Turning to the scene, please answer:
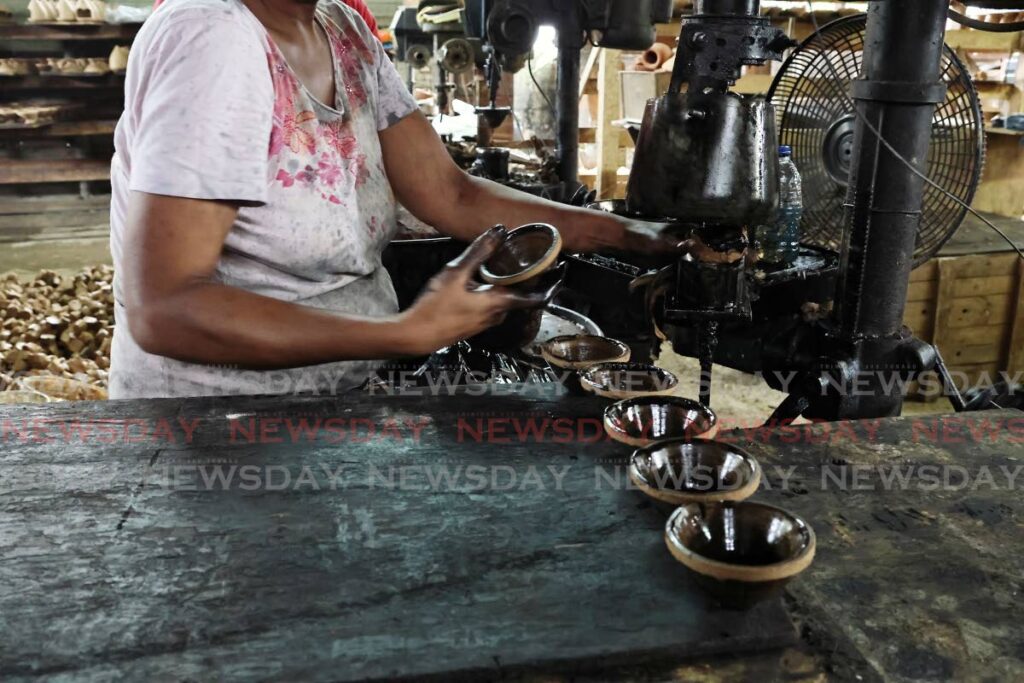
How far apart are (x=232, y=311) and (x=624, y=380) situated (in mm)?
697

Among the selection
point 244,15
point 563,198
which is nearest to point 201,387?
point 244,15

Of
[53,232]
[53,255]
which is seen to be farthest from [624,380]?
[53,232]

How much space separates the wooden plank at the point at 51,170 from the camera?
28.0 ft

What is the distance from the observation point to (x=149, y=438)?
4.71 ft

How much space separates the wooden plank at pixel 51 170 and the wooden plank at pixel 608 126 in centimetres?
532

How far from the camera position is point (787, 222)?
280 centimetres

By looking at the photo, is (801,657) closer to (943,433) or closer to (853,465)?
(853,465)

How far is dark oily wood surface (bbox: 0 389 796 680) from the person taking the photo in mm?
915

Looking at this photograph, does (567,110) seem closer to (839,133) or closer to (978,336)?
(839,133)

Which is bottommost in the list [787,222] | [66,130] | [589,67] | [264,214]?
[66,130]

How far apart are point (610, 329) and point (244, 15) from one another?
64.6 inches

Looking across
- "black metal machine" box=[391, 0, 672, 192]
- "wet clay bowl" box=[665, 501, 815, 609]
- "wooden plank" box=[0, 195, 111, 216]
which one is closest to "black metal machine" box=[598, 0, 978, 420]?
"wet clay bowl" box=[665, 501, 815, 609]

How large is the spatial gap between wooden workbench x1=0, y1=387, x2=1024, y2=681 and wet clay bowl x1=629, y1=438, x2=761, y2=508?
0.06 m

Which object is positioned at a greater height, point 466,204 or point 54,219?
point 466,204
